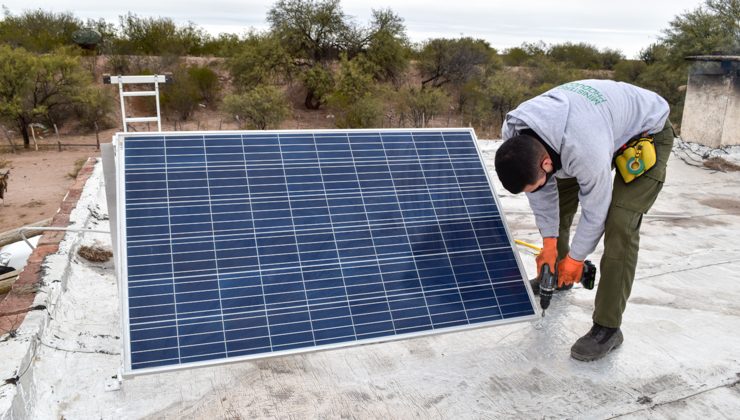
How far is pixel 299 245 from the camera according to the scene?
137 inches

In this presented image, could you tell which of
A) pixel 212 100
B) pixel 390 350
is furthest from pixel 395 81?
pixel 390 350

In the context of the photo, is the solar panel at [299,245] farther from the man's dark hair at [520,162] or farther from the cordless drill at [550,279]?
the man's dark hair at [520,162]

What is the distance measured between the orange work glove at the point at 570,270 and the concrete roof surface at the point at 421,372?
0.63m

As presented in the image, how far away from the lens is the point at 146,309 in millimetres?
3064

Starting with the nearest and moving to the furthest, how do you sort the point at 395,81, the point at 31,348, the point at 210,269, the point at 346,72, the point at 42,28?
the point at 210,269, the point at 31,348, the point at 346,72, the point at 395,81, the point at 42,28

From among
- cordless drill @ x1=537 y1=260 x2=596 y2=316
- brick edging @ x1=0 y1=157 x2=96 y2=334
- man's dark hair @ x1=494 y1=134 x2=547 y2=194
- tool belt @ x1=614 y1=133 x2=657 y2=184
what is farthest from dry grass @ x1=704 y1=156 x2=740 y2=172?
brick edging @ x1=0 y1=157 x2=96 y2=334

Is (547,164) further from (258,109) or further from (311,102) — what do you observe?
(311,102)

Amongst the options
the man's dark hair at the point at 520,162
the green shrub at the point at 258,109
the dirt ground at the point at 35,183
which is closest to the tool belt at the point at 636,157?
the man's dark hair at the point at 520,162

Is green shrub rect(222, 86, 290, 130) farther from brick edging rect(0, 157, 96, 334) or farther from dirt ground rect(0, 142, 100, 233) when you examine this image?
brick edging rect(0, 157, 96, 334)

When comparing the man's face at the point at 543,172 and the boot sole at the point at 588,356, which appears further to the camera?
the boot sole at the point at 588,356

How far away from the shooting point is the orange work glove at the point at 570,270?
3.64 metres

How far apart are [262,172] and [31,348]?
5.89 ft

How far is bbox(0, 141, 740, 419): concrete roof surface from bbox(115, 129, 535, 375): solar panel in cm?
43

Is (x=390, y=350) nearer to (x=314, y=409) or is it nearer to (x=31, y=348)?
(x=314, y=409)
